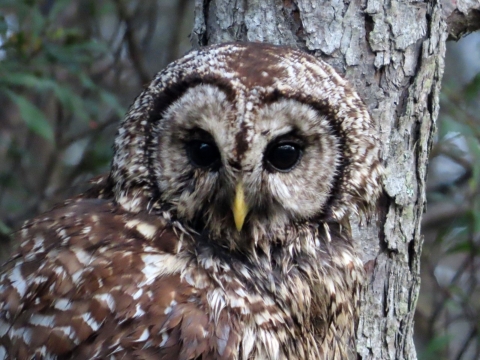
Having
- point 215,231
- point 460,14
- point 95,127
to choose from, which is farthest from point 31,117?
point 460,14

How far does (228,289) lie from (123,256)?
30 centimetres

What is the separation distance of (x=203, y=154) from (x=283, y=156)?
8.5 inches

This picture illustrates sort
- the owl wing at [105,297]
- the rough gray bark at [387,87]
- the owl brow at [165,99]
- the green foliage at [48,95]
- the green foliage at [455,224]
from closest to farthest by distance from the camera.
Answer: the owl wing at [105,297], the owl brow at [165,99], the rough gray bark at [387,87], the green foliage at [48,95], the green foliage at [455,224]

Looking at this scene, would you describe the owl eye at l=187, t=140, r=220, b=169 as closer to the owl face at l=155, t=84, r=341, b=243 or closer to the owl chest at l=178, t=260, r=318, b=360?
the owl face at l=155, t=84, r=341, b=243

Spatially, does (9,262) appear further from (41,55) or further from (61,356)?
(41,55)

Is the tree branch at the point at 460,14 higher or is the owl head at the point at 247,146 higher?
the tree branch at the point at 460,14

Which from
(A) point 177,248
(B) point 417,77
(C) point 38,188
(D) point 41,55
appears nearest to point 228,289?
(A) point 177,248

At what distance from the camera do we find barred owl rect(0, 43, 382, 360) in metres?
1.81

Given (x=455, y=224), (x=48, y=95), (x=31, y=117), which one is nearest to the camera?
(x=31, y=117)

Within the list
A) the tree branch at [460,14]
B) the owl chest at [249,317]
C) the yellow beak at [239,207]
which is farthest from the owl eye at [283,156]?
the tree branch at [460,14]

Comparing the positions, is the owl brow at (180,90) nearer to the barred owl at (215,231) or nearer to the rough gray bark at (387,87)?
the barred owl at (215,231)

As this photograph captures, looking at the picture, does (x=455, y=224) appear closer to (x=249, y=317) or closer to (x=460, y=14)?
(x=460, y=14)

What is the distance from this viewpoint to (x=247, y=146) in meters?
1.79

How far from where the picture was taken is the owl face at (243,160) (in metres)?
1.82
